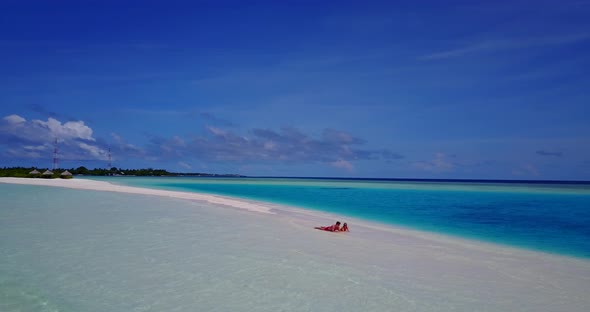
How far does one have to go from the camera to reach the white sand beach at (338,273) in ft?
19.9

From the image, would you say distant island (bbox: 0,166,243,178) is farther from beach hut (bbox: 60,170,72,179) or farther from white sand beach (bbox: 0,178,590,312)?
white sand beach (bbox: 0,178,590,312)

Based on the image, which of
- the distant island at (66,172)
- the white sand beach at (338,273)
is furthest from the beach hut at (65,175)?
the white sand beach at (338,273)

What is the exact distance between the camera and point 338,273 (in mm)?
7695

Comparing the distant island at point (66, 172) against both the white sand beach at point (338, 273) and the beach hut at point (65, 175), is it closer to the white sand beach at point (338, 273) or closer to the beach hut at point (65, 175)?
the beach hut at point (65, 175)

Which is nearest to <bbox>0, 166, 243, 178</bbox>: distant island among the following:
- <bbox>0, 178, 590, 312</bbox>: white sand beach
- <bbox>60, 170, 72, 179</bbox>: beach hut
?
<bbox>60, 170, 72, 179</bbox>: beach hut

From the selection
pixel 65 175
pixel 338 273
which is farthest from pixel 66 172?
pixel 338 273

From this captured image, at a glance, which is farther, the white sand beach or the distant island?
the distant island

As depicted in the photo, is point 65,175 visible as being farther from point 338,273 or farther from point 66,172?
point 338,273

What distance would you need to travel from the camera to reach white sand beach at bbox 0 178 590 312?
6.07 metres

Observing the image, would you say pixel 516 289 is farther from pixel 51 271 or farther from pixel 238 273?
pixel 51 271

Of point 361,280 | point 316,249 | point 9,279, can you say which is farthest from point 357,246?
point 9,279

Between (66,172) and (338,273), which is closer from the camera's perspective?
(338,273)

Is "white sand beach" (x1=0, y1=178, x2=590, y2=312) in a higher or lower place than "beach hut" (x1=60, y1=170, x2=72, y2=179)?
lower

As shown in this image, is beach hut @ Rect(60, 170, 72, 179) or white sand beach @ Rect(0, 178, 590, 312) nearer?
white sand beach @ Rect(0, 178, 590, 312)
